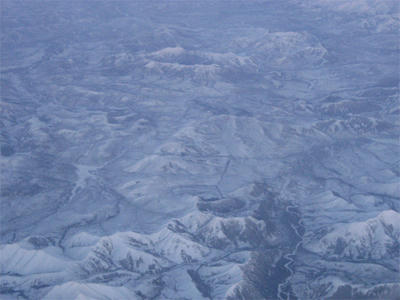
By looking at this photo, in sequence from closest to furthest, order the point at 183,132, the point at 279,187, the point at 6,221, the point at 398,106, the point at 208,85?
the point at 6,221
the point at 279,187
the point at 183,132
the point at 398,106
the point at 208,85

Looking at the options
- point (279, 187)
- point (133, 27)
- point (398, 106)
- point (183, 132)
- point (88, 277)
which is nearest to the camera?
point (88, 277)

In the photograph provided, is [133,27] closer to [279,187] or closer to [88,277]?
[279,187]

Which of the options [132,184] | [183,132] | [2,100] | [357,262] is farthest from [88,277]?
[2,100]

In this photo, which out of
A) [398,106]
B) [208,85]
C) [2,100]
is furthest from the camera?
[208,85]

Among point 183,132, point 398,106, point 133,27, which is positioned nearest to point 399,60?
point 398,106

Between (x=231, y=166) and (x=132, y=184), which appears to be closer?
(x=132, y=184)

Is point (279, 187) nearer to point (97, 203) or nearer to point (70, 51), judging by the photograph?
point (97, 203)
